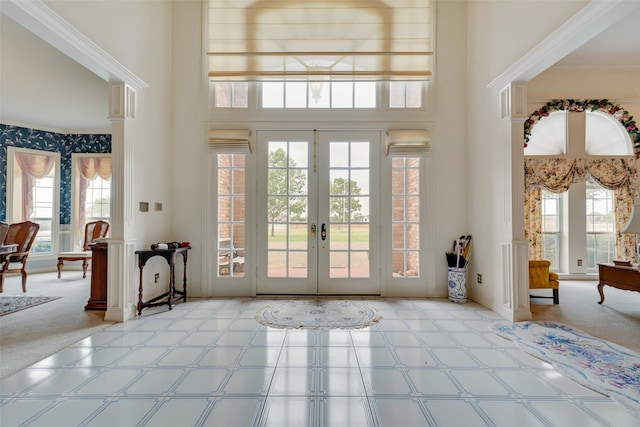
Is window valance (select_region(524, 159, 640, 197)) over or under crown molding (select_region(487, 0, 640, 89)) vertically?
under

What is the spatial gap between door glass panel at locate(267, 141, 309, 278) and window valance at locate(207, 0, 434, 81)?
112cm

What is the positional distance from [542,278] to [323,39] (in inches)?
181

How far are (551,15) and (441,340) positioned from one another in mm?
3221

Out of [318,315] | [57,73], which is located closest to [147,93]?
[57,73]

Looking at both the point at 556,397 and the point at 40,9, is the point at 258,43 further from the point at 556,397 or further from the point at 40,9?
the point at 556,397

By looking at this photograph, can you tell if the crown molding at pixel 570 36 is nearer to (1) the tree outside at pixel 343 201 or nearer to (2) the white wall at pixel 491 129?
(2) the white wall at pixel 491 129

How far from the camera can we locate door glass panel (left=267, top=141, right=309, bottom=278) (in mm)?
4391

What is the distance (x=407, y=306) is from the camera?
3.91 metres

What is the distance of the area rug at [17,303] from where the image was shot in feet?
12.3

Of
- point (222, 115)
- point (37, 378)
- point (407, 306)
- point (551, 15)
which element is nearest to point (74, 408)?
point (37, 378)

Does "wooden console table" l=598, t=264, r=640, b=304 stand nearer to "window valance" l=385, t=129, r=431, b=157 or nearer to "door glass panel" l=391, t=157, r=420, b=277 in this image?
"door glass panel" l=391, t=157, r=420, b=277

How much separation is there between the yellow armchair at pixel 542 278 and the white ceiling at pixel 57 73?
3.32 meters

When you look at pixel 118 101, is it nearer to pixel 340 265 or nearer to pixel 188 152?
pixel 188 152

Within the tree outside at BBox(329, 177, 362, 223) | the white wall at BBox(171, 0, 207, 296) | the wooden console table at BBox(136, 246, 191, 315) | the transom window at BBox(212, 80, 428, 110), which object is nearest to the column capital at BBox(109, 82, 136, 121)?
the white wall at BBox(171, 0, 207, 296)
